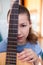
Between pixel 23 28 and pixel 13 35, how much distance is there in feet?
0.30

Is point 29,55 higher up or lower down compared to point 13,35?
lower down

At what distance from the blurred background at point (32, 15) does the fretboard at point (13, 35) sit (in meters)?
0.06

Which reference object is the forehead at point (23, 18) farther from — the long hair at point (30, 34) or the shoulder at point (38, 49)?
the shoulder at point (38, 49)

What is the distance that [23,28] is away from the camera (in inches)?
33.6

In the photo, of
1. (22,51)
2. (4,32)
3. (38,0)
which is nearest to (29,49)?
(22,51)

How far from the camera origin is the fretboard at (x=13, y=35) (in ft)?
2.56

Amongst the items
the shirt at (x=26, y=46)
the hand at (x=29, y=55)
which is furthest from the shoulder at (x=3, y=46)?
the hand at (x=29, y=55)

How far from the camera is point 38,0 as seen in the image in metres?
0.89

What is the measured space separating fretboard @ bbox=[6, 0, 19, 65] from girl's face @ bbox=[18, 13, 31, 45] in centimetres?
5

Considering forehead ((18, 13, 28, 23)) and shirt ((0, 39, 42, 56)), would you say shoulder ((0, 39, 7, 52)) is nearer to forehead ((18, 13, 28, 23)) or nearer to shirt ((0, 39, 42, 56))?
shirt ((0, 39, 42, 56))

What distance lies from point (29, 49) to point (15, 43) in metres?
0.10

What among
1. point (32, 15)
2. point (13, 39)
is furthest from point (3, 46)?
point (32, 15)

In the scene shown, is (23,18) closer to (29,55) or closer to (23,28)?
(23,28)

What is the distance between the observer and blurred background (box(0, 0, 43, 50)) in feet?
2.82
